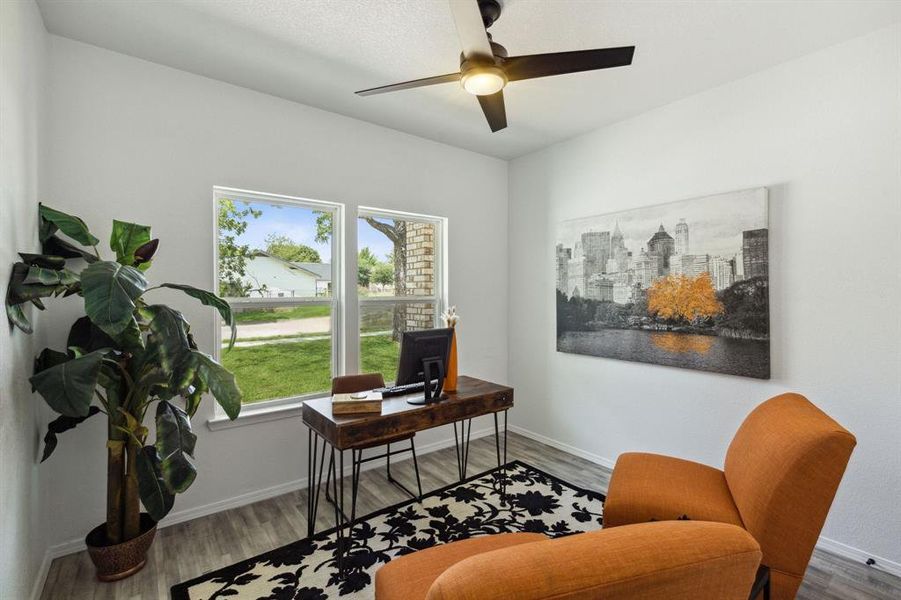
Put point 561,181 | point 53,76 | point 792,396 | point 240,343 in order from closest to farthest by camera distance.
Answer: point 792,396 → point 53,76 → point 240,343 → point 561,181

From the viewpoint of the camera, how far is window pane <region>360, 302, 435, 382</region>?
3.62 m

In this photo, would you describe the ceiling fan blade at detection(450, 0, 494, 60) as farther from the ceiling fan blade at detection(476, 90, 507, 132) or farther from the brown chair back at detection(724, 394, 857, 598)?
the brown chair back at detection(724, 394, 857, 598)

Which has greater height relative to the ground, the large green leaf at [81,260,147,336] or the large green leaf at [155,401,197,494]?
the large green leaf at [81,260,147,336]

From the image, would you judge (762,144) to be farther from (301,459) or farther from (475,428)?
(301,459)

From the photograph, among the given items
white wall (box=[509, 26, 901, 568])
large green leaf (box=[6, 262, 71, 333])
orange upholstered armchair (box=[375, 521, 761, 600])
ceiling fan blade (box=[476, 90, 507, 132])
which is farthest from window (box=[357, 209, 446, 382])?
orange upholstered armchair (box=[375, 521, 761, 600])

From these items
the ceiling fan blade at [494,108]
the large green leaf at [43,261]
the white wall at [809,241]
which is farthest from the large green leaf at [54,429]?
the white wall at [809,241]

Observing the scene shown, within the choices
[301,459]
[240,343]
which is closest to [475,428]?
[301,459]

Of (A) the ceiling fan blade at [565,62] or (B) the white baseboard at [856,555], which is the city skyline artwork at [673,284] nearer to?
(B) the white baseboard at [856,555]

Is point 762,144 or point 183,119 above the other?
point 183,119

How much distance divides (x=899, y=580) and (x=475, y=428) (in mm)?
2969

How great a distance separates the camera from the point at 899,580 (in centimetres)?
215

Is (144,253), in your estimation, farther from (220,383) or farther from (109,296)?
(220,383)

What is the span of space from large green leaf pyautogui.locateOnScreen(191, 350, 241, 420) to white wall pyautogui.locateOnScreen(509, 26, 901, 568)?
2.88 m

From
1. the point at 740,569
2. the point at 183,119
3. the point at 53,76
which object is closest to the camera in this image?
the point at 740,569
